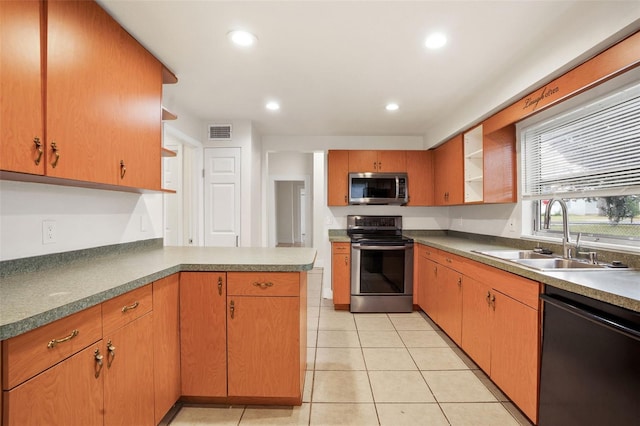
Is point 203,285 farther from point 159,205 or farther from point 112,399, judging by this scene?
point 159,205

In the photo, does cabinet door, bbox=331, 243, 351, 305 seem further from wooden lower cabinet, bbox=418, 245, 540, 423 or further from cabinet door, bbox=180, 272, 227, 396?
cabinet door, bbox=180, 272, 227, 396

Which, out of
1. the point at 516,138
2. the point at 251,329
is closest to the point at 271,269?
the point at 251,329

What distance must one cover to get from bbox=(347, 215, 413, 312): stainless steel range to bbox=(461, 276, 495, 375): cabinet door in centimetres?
111

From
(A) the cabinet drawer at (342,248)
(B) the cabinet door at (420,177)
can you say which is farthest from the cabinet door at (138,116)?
(B) the cabinet door at (420,177)

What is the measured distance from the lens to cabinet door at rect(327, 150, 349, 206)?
3865 mm

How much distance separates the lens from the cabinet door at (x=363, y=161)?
3865mm

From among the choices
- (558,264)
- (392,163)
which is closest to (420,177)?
(392,163)

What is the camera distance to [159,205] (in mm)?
2582

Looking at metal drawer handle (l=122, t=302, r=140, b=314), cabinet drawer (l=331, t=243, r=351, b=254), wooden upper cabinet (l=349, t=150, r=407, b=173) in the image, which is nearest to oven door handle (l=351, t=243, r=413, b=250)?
cabinet drawer (l=331, t=243, r=351, b=254)

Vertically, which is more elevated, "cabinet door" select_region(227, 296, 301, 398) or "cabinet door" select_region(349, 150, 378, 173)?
"cabinet door" select_region(349, 150, 378, 173)

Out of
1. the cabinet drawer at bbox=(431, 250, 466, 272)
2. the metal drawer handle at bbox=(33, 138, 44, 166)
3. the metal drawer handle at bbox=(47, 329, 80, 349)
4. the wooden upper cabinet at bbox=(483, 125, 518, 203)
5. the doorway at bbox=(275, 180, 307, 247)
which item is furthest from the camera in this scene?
the doorway at bbox=(275, 180, 307, 247)

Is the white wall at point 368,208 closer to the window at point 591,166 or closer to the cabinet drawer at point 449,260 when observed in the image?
the cabinet drawer at point 449,260

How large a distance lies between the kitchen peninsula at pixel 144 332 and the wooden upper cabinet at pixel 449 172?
2.07 metres

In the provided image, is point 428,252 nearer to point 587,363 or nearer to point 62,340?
→ point 587,363
